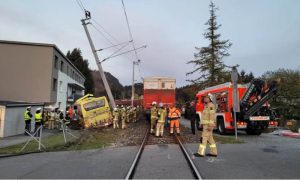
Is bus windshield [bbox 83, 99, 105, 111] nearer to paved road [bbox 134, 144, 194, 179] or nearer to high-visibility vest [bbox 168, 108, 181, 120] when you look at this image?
high-visibility vest [bbox 168, 108, 181, 120]

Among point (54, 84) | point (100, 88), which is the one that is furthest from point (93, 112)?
point (100, 88)

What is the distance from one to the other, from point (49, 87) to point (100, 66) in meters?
11.5

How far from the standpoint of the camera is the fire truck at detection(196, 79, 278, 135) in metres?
16.4

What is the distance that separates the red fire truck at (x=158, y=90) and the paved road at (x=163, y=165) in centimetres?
1606

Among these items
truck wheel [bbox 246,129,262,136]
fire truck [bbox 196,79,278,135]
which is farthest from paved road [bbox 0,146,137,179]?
truck wheel [bbox 246,129,262,136]

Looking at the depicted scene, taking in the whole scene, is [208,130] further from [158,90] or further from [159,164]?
[158,90]

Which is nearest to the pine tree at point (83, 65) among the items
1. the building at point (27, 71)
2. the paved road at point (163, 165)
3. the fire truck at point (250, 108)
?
the building at point (27, 71)

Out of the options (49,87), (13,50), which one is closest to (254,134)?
(49,87)

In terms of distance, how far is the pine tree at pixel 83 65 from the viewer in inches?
2943

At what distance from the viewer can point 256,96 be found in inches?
645

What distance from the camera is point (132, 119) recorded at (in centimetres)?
3080

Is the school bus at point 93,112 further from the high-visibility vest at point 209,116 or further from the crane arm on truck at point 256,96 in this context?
the high-visibility vest at point 209,116

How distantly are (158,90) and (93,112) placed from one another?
6433mm

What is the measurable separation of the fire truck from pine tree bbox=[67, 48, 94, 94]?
60340 millimetres
